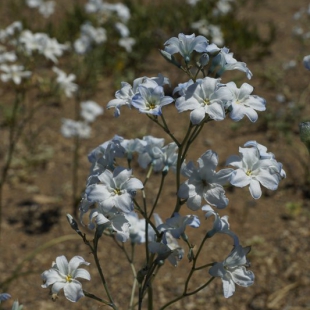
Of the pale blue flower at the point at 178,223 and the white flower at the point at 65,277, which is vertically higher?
the pale blue flower at the point at 178,223

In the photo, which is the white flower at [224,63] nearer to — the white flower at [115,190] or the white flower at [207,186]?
the white flower at [207,186]

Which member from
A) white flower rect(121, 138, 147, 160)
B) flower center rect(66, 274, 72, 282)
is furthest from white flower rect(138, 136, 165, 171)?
flower center rect(66, 274, 72, 282)

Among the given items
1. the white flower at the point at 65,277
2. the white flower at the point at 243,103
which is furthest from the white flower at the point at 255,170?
the white flower at the point at 65,277

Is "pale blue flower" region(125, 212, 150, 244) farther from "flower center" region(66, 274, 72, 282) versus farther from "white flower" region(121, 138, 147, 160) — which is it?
"flower center" region(66, 274, 72, 282)

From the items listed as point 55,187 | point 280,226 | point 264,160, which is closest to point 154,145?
point 264,160

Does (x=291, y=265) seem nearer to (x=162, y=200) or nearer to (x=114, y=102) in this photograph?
(x=162, y=200)

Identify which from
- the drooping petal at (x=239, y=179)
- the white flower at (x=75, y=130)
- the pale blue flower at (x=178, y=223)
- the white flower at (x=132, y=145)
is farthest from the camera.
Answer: the white flower at (x=75, y=130)
